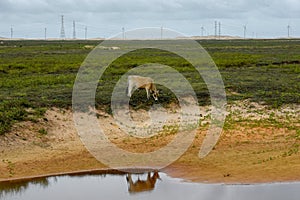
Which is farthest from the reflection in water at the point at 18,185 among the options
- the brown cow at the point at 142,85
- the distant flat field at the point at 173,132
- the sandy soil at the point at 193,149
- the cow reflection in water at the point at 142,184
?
the brown cow at the point at 142,85

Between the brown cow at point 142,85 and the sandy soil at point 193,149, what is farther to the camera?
the brown cow at point 142,85

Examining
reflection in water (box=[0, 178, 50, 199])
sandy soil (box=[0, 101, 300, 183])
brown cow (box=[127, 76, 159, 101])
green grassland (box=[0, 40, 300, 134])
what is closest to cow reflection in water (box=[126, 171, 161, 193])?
sandy soil (box=[0, 101, 300, 183])

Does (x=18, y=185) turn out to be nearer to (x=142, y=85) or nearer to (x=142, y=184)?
A: (x=142, y=184)

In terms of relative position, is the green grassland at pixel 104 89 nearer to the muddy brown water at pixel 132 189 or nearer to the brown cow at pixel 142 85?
the brown cow at pixel 142 85

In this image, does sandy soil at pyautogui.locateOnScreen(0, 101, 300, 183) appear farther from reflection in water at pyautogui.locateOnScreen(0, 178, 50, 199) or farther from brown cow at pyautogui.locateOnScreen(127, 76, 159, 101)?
brown cow at pyautogui.locateOnScreen(127, 76, 159, 101)

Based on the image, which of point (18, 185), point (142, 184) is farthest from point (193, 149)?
point (18, 185)

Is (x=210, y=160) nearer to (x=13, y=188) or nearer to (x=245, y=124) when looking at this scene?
(x=245, y=124)

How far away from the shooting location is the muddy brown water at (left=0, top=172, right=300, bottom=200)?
1391 centimetres

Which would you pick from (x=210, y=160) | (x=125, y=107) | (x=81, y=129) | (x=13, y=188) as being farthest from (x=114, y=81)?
(x=13, y=188)

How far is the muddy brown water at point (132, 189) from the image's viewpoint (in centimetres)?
1391

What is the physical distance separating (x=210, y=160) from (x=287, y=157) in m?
2.38

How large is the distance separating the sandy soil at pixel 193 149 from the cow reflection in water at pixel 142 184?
741 millimetres

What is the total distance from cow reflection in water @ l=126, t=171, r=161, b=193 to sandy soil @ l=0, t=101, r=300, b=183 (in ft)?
2.43

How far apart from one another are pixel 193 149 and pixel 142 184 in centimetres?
414
